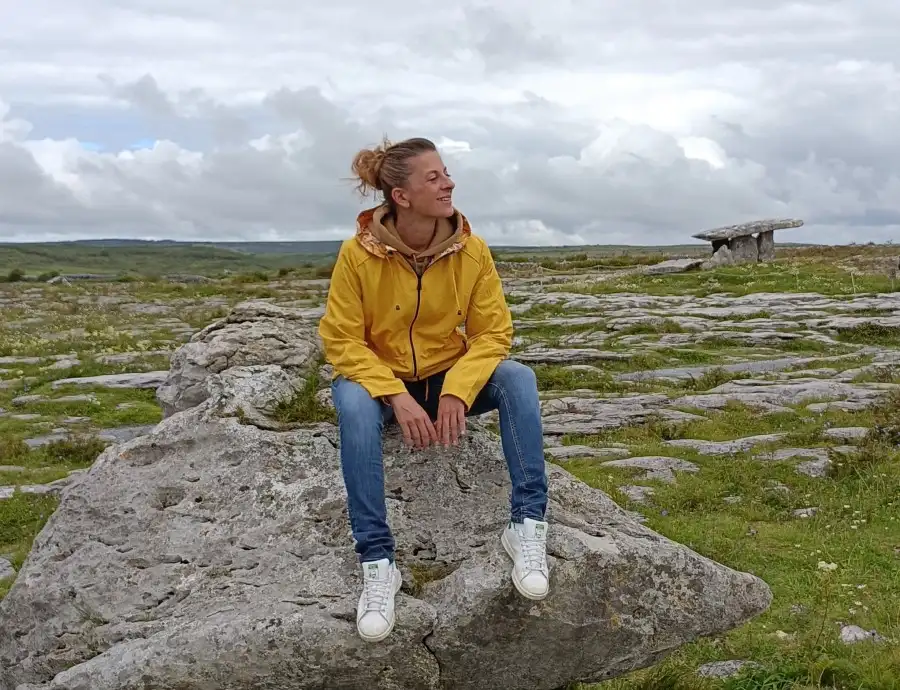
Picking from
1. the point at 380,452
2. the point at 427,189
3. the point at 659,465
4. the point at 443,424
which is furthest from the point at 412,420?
the point at 659,465

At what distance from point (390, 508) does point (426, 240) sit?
6.62 ft

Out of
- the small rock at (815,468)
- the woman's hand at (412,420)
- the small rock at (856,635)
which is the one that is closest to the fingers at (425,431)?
the woman's hand at (412,420)

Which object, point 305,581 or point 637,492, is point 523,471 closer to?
point 305,581

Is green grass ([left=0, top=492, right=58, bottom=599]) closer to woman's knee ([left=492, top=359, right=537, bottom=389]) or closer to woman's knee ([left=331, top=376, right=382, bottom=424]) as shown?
woman's knee ([left=331, top=376, right=382, bottom=424])

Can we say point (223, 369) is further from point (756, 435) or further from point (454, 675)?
point (756, 435)

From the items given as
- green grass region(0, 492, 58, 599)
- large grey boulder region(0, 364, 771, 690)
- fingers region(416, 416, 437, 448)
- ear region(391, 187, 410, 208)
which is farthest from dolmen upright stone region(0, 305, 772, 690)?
green grass region(0, 492, 58, 599)

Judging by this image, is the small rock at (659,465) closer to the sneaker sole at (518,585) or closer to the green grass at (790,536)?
the green grass at (790,536)

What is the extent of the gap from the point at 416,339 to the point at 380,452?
1.04m

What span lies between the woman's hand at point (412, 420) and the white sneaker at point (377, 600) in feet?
3.11

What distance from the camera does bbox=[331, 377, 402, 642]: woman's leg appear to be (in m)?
5.63

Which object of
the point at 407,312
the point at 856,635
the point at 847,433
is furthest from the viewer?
the point at 847,433

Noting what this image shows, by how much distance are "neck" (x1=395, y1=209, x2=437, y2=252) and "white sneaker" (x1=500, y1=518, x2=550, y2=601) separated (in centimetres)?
218

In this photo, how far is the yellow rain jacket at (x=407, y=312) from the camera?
6.58 metres

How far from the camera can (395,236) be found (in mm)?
6637
